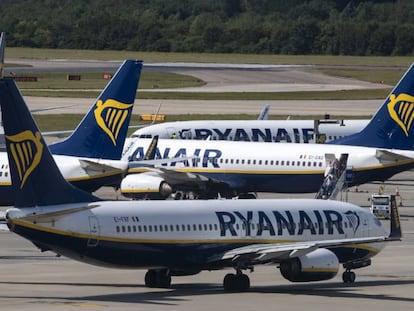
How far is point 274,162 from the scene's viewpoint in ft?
242

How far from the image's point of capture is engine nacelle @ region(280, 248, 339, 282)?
44.0 m

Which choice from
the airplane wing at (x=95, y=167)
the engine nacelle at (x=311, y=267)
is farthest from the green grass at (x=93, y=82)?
the engine nacelle at (x=311, y=267)

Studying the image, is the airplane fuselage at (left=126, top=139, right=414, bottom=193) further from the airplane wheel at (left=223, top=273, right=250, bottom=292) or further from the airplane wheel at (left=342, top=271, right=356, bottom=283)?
the airplane wheel at (left=223, top=273, right=250, bottom=292)

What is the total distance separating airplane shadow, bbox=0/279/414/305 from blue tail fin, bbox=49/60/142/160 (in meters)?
17.9

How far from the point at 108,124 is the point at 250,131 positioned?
31.0 metres

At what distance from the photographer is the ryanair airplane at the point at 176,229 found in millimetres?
41125

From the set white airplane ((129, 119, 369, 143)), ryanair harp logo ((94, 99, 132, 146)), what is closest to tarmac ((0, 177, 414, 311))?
ryanair harp logo ((94, 99, 132, 146))

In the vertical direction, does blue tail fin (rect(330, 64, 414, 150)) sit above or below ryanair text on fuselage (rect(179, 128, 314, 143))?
above

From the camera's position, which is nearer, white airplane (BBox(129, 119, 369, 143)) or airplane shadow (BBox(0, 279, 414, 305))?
airplane shadow (BBox(0, 279, 414, 305))

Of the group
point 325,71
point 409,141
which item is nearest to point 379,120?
point 409,141

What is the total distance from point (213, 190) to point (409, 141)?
11.0m

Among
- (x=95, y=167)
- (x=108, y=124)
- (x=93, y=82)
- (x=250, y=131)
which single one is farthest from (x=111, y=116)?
(x=93, y=82)

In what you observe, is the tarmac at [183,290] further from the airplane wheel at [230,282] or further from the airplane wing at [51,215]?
the airplane wing at [51,215]

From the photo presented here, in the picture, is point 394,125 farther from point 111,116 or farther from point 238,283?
point 238,283
